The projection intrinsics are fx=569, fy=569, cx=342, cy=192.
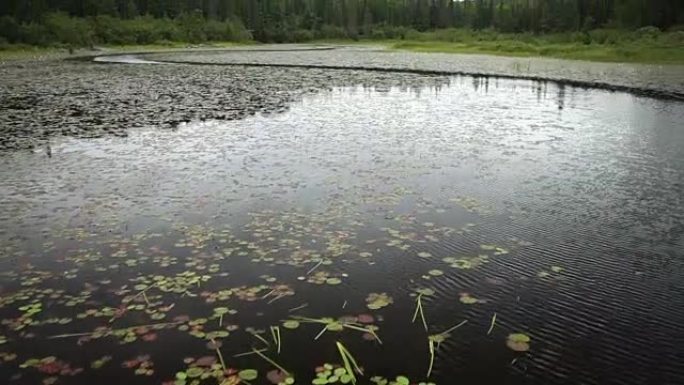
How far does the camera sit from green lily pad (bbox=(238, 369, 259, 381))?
470 centimetres

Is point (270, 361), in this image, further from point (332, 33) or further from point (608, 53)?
point (332, 33)

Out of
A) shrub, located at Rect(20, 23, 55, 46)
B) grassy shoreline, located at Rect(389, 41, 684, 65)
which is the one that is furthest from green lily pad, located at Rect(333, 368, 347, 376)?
shrub, located at Rect(20, 23, 55, 46)

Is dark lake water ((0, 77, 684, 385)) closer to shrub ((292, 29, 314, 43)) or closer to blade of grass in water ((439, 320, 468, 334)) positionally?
blade of grass in water ((439, 320, 468, 334))

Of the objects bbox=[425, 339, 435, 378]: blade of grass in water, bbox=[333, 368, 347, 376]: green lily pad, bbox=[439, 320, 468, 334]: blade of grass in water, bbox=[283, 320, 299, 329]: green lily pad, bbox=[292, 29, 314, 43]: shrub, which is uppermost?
bbox=[292, 29, 314, 43]: shrub

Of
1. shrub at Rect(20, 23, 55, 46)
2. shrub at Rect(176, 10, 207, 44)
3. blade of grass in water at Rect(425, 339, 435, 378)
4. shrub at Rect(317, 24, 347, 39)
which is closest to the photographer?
blade of grass in water at Rect(425, 339, 435, 378)

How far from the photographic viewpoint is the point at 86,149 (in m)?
13.7

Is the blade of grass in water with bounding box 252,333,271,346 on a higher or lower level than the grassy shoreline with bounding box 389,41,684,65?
lower

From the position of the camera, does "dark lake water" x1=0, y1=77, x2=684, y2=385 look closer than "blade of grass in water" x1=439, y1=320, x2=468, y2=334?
Yes

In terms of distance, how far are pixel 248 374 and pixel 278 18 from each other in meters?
150

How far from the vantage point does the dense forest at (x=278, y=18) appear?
272 feet

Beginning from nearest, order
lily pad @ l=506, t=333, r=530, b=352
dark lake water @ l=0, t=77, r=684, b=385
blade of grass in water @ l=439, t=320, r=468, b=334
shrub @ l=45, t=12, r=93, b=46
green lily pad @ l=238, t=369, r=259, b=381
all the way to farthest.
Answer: green lily pad @ l=238, t=369, r=259, b=381
dark lake water @ l=0, t=77, r=684, b=385
lily pad @ l=506, t=333, r=530, b=352
blade of grass in water @ l=439, t=320, r=468, b=334
shrub @ l=45, t=12, r=93, b=46

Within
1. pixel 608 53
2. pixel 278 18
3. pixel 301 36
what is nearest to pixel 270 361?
pixel 608 53

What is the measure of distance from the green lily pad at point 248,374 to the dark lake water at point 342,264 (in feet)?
0.08

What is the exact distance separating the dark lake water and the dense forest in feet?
238
